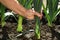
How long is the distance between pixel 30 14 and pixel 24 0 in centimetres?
96

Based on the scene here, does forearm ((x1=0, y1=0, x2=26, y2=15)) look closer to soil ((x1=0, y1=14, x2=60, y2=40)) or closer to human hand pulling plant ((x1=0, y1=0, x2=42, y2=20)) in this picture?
human hand pulling plant ((x1=0, y1=0, x2=42, y2=20))

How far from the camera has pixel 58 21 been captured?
5.94 feet

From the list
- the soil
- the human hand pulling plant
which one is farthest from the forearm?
the soil

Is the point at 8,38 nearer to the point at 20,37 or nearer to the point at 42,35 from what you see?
the point at 20,37

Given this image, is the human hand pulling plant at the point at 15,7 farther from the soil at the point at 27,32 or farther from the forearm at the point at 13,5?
the soil at the point at 27,32

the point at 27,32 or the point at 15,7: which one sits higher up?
the point at 15,7

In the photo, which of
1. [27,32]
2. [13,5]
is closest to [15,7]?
[13,5]

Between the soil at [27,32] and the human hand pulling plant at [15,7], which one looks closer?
the human hand pulling plant at [15,7]

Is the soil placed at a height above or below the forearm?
below

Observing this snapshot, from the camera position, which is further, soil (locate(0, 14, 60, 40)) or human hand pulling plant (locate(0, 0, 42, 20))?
soil (locate(0, 14, 60, 40))

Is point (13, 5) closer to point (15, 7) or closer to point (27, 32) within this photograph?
point (15, 7)

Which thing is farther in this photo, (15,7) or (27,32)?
(27,32)

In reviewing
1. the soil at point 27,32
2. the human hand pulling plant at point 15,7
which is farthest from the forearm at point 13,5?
the soil at point 27,32

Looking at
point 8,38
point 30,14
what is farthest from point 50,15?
point 30,14
